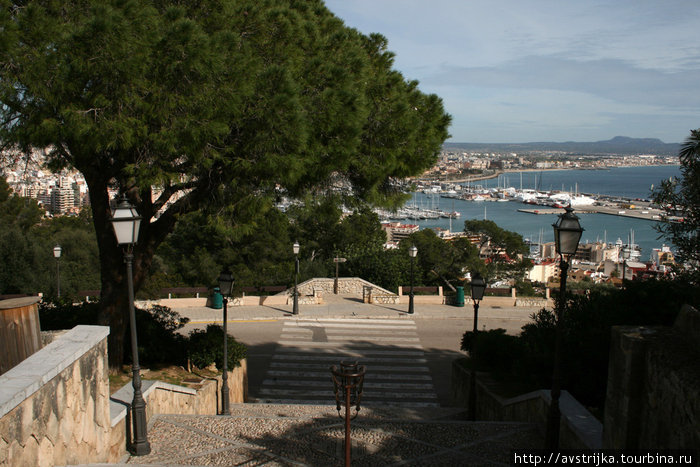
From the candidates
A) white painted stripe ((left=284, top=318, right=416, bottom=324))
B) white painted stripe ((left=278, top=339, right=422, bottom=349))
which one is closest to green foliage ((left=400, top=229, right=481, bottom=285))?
white painted stripe ((left=284, top=318, right=416, bottom=324))

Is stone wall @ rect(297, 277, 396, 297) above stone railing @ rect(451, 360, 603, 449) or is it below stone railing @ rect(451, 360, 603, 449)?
below

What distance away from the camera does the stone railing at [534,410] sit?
609cm

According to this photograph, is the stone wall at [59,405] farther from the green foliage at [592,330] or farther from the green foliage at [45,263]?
the green foliage at [45,263]

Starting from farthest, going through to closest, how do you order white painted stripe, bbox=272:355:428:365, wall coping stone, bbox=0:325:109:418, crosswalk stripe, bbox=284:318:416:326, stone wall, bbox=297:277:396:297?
1. stone wall, bbox=297:277:396:297
2. crosswalk stripe, bbox=284:318:416:326
3. white painted stripe, bbox=272:355:428:365
4. wall coping stone, bbox=0:325:109:418

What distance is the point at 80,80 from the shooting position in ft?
24.3

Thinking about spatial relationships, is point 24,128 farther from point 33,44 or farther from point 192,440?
point 192,440

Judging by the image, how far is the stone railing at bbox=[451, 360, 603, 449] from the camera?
240 inches

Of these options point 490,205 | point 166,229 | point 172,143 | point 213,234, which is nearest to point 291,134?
point 172,143

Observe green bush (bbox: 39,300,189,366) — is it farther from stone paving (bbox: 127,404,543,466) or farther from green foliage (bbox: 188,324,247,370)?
stone paving (bbox: 127,404,543,466)

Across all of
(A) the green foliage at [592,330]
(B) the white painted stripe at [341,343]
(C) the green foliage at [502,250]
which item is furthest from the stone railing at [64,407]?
(C) the green foliage at [502,250]

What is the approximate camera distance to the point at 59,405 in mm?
4699

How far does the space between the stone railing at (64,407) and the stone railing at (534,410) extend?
482 centimetres

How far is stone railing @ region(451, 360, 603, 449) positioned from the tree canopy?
4.20 metres

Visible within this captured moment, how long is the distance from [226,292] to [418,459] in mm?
4792
